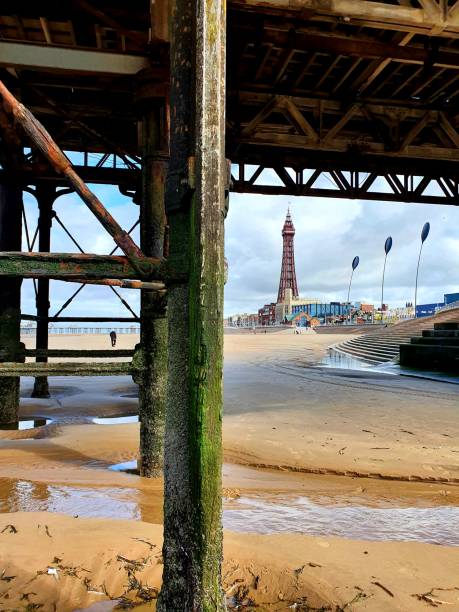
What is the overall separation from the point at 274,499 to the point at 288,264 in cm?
13561

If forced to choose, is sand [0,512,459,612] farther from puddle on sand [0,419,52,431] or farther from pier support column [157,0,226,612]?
puddle on sand [0,419,52,431]

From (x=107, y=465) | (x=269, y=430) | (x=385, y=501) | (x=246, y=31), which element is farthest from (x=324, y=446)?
(x=246, y=31)

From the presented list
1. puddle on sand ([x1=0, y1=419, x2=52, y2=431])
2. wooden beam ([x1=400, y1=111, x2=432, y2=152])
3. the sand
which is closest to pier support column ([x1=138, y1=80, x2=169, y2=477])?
the sand

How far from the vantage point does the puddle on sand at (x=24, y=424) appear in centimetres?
664

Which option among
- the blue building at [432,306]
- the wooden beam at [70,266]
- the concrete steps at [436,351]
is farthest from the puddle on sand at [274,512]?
the blue building at [432,306]

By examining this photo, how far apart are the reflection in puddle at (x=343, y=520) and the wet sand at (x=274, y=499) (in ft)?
0.07

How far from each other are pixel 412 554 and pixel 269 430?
388 cm

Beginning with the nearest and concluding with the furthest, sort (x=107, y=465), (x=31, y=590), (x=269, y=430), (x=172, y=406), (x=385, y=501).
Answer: (x=172, y=406) → (x=31, y=590) → (x=385, y=501) → (x=107, y=465) → (x=269, y=430)

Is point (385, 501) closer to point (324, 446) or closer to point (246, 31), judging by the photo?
point (324, 446)

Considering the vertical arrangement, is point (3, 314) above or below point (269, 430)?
above

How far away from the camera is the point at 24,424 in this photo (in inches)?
293

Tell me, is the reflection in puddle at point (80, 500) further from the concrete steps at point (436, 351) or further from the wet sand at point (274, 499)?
the concrete steps at point (436, 351)

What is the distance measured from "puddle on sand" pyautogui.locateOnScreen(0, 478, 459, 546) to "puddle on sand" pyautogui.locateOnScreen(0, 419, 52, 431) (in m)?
2.36

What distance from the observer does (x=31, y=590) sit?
2566 mm
